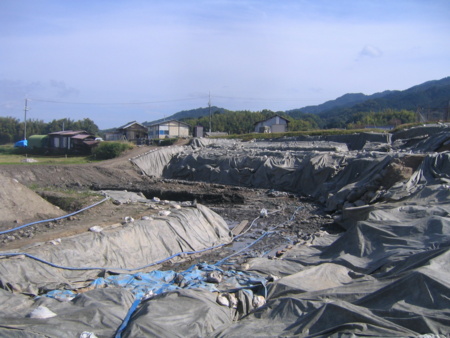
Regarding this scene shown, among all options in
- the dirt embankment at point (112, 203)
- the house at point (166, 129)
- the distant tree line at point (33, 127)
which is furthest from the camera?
the distant tree line at point (33, 127)

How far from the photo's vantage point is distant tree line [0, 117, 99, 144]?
6519cm

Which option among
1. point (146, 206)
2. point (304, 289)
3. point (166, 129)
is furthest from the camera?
point (166, 129)

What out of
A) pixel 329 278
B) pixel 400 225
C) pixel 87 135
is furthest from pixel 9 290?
pixel 87 135

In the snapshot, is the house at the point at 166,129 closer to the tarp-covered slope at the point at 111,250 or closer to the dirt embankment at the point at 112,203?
the dirt embankment at the point at 112,203

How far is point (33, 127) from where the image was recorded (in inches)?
2729

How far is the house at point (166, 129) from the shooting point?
49094 mm

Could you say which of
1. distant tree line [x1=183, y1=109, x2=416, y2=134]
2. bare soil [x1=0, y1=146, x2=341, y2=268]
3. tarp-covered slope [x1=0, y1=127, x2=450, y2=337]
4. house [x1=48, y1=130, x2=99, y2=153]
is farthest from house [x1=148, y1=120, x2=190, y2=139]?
tarp-covered slope [x1=0, y1=127, x2=450, y2=337]

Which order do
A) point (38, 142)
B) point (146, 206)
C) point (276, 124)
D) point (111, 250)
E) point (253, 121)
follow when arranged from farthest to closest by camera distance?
point (253, 121) < point (276, 124) < point (38, 142) < point (146, 206) < point (111, 250)

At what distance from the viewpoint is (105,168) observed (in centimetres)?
2469

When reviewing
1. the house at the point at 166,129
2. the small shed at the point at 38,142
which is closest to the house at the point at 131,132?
the house at the point at 166,129

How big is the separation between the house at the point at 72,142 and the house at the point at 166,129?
410 inches

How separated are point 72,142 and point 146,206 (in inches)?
1168

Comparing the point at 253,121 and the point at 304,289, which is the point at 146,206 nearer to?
the point at 304,289

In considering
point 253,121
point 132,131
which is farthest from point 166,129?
point 253,121
